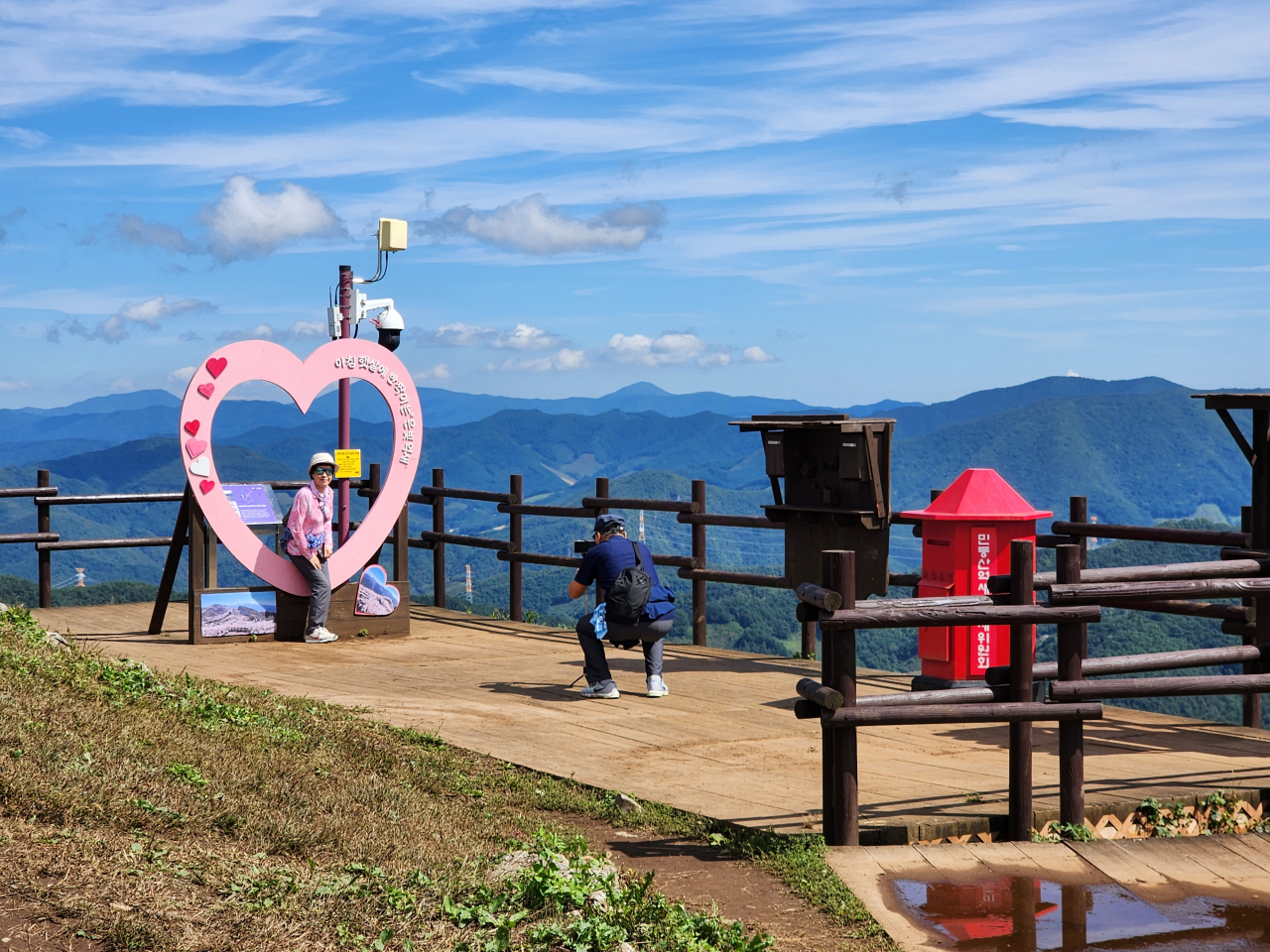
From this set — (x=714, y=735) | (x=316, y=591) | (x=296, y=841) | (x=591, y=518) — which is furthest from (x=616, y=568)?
(x=296, y=841)

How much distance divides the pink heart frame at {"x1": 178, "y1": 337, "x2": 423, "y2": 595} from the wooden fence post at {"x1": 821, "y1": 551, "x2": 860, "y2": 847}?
7217mm

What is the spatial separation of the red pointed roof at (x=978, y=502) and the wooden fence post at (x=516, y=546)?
5748mm

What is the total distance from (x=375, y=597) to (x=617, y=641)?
415 centimetres

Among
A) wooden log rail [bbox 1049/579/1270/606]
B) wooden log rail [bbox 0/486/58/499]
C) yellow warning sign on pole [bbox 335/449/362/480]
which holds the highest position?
yellow warning sign on pole [bbox 335/449/362/480]

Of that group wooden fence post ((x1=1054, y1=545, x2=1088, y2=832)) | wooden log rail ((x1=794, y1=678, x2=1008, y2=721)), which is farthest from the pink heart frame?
wooden fence post ((x1=1054, y1=545, x2=1088, y2=832))

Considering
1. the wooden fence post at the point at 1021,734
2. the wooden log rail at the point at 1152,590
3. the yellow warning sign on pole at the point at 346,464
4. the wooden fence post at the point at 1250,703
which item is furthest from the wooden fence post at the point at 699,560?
the wooden fence post at the point at 1021,734

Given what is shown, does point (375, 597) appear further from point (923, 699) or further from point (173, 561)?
point (923, 699)

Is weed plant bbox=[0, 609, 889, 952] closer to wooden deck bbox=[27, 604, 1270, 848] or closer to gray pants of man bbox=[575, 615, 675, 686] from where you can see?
wooden deck bbox=[27, 604, 1270, 848]

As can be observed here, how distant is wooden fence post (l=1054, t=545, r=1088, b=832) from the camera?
19.2 ft

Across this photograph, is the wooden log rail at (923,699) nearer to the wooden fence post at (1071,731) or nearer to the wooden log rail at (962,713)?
the wooden log rail at (962,713)

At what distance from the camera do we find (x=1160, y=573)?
20.6ft

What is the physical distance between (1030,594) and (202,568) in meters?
8.76

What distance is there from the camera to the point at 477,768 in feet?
23.6

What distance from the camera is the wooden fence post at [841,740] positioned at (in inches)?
219
